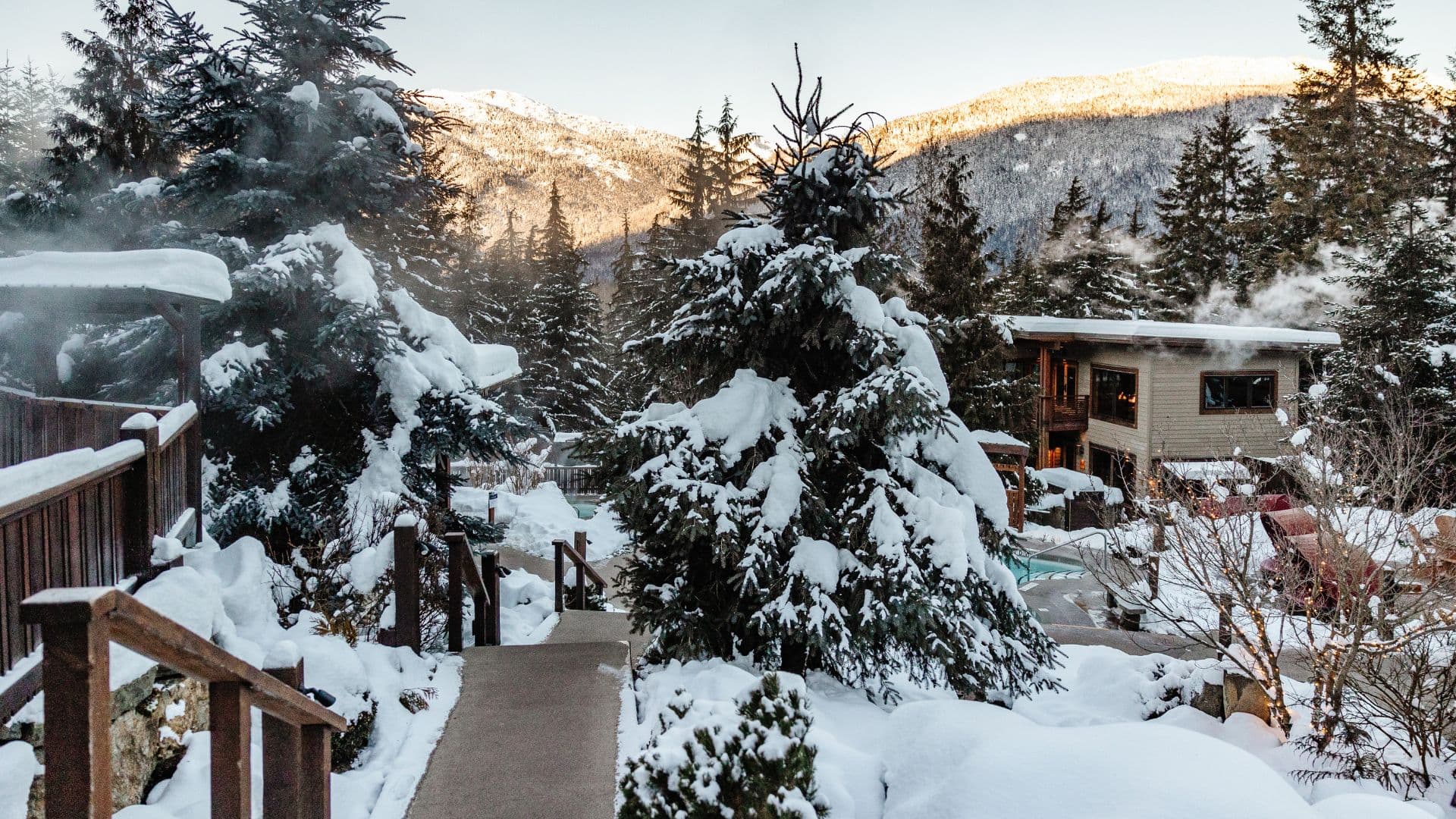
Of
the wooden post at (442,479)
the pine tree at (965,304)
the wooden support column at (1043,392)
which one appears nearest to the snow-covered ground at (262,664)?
the wooden post at (442,479)

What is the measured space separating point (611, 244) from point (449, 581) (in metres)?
70.3

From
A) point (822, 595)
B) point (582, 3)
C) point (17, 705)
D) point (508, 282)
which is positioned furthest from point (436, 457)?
point (508, 282)

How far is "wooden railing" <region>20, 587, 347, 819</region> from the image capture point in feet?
4.89

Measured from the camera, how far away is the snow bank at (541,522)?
1728 cm

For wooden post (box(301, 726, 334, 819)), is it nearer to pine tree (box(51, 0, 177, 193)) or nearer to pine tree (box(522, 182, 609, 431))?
pine tree (box(51, 0, 177, 193))

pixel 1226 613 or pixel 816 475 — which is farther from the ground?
pixel 816 475

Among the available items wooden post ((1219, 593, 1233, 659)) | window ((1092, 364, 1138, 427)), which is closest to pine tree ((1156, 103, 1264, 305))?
window ((1092, 364, 1138, 427))

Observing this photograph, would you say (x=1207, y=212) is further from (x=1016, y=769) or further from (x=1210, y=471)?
(x=1016, y=769)

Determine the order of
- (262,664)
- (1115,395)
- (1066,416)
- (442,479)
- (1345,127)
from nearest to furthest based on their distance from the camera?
(262,664), (442,479), (1115,395), (1066,416), (1345,127)

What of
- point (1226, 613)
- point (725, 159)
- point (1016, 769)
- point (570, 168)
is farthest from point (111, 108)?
point (570, 168)

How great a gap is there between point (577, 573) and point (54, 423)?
6.45 metres

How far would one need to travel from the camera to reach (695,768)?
2.84 meters

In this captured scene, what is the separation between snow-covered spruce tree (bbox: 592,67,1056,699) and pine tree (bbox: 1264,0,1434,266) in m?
28.7

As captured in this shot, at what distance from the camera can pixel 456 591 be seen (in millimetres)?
6746
